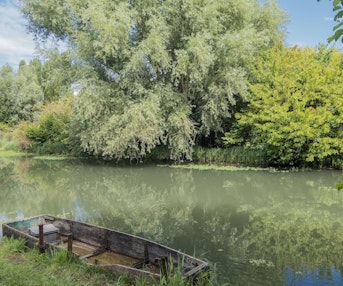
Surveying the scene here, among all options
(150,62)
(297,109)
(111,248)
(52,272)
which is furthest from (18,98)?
(52,272)

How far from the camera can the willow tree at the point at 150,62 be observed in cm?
1658

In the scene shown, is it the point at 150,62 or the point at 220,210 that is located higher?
the point at 150,62

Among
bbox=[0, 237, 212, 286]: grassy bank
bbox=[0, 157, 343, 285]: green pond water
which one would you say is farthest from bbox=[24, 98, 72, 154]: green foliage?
bbox=[0, 237, 212, 286]: grassy bank

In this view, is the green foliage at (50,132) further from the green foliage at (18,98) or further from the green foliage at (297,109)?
the green foliage at (297,109)

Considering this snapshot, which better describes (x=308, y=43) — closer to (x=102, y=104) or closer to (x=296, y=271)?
(x=102, y=104)

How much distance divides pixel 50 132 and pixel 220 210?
19.9 meters

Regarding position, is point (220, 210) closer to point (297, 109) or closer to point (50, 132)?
point (297, 109)

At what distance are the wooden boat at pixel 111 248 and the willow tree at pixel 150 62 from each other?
983 centimetres

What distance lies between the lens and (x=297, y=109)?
52.1 feet

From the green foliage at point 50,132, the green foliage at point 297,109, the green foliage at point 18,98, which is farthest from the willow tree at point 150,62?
the green foliage at point 18,98

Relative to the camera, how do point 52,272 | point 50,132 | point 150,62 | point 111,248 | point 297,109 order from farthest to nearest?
point 50,132 < point 150,62 < point 297,109 < point 111,248 < point 52,272

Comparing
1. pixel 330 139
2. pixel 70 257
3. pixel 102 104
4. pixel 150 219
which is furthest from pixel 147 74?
pixel 70 257

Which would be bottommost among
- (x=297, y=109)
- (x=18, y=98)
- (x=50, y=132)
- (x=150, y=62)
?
(x=50, y=132)

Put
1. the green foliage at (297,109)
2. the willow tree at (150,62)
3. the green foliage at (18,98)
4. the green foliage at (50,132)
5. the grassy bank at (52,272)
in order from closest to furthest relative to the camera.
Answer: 1. the grassy bank at (52,272)
2. the green foliage at (297,109)
3. the willow tree at (150,62)
4. the green foliage at (50,132)
5. the green foliage at (18,98)
